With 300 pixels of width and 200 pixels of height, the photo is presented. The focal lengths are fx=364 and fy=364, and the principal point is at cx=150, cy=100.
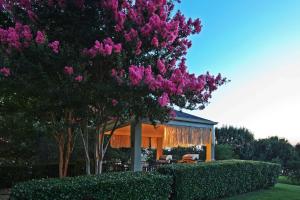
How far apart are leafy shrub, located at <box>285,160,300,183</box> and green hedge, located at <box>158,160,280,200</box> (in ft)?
19.6

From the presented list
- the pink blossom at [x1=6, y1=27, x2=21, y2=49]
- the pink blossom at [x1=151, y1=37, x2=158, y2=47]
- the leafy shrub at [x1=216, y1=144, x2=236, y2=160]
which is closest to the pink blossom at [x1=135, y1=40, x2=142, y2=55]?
the pink blossom at [x1=151, y1=37, x2=158, y2=47]

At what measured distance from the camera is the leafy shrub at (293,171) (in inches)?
798

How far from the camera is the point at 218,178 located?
453 inches

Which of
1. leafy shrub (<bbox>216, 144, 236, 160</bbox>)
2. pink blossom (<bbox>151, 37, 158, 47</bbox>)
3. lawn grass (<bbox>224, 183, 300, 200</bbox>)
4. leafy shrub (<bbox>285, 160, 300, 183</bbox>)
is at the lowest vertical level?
lawn grass (<bbox>224, 183, 300, 200</bbox>)

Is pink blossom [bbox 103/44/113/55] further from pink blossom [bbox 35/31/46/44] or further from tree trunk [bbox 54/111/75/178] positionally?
tree trunk [bbox 54/111/75/178]

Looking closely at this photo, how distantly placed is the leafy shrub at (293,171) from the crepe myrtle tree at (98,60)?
14047 millimetres

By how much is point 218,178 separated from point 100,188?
5.17 metres

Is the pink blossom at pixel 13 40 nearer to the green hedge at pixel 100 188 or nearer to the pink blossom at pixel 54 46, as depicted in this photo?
the pink blossom at pixel 54 46

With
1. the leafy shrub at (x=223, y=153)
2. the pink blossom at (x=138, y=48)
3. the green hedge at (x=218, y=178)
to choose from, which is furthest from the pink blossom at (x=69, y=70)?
the leafy shrub at (x=223, y=153)

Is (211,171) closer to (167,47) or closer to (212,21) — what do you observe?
(167,47)

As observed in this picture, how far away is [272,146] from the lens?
1099 inches

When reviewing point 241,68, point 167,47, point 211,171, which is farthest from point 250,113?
point 167,47

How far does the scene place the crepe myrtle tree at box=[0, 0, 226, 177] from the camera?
6.91 m

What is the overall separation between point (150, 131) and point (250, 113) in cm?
586
